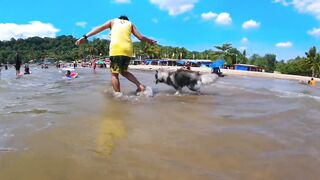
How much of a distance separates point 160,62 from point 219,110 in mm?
100178

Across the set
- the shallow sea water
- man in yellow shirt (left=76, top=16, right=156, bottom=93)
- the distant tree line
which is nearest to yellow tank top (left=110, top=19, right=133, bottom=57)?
man in yellow shirt (left=76, top=16, right=156, bottom=93)

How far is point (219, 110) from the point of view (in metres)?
5.54

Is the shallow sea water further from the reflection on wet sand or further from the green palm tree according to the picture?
the green palm tree

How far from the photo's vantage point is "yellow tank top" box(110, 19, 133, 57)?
7227mm

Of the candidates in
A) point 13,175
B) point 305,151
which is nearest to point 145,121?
point 305,151

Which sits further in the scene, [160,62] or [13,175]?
[160,62]

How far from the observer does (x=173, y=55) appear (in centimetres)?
12050

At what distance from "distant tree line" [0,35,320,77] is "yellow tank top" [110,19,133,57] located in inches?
3336

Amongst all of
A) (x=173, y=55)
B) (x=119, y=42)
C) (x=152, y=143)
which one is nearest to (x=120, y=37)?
(x=119, y=42)

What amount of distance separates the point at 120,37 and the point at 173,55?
113845 mm

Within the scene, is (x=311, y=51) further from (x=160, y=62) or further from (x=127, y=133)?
(x=127, y=133)

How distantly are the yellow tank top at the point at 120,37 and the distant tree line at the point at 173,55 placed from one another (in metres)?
84.7

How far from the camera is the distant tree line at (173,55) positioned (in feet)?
311

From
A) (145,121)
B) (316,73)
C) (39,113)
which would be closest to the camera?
(145,121)
